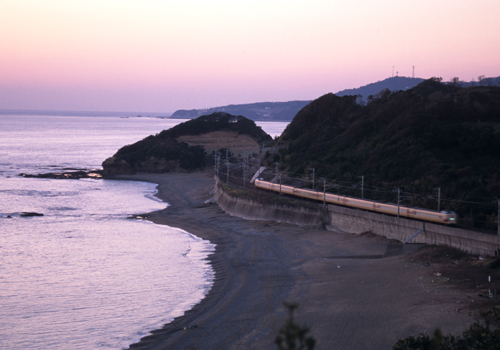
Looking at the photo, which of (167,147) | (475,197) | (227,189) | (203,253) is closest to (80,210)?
(227,189)

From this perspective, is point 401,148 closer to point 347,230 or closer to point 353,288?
point 347,230

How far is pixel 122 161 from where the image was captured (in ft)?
267

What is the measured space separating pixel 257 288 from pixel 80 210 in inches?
1196

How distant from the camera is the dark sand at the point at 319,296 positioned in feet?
49.7

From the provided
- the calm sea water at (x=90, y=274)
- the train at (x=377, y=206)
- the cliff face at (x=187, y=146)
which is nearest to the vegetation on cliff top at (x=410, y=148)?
the train at (x=377, y=206)

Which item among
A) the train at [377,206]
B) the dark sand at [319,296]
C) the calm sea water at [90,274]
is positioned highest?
the train at [377,206]

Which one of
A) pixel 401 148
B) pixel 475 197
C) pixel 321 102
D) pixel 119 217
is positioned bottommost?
pixel 119 217

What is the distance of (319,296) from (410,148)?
26.6 metres

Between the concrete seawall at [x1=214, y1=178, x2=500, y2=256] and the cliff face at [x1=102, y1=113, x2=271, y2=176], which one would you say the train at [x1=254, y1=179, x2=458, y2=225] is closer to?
the concrete seawall at [x1=214, y1=178, x2=500, y2=256]

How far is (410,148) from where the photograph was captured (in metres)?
41.8

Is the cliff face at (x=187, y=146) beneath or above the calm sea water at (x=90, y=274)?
above

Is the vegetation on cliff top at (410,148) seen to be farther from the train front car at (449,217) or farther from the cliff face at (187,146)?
the cliff face at (187,146)

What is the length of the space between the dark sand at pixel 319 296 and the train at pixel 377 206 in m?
2.32

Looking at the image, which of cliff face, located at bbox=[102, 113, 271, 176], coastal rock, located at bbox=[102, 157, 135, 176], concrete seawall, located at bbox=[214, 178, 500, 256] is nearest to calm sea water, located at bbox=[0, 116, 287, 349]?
concrete seawall, located at bbox=[214, 178, 500, 256]
